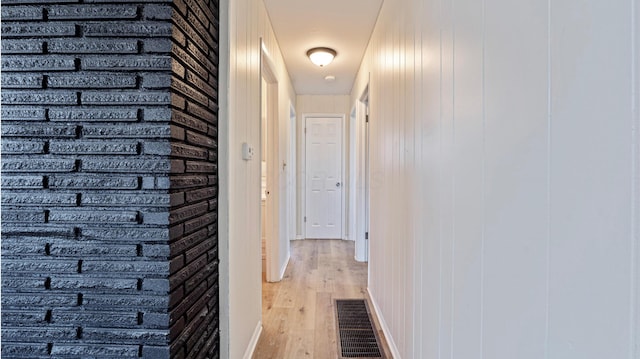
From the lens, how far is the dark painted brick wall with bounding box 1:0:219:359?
114cm

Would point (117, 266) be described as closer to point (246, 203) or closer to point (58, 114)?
point (58, 114)

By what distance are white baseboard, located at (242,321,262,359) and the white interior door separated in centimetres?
320

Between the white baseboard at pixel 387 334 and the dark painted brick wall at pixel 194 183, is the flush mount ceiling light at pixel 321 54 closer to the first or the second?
the dark painted brick wall at pixel 194 183

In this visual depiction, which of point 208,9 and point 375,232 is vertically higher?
point 208,9

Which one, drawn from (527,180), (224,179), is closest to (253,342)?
(224,179)

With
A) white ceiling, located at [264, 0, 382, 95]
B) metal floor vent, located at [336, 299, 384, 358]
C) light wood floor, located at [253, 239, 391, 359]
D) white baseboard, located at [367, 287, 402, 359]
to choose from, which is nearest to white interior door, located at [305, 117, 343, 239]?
light wood floor, located at [253, 239, 391, 359]

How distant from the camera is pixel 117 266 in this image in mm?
1146

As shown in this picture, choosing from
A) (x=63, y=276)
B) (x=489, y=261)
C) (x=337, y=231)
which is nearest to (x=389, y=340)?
(x=489, y=261)

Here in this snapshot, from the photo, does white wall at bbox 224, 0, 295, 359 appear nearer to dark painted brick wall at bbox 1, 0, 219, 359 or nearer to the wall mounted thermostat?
the wall mounted thermostat

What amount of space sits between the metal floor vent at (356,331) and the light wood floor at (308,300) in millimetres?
51

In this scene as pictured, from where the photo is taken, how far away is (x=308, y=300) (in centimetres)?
299

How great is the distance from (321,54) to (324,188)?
255 cm

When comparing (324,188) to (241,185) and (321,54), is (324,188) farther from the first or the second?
(241,185)

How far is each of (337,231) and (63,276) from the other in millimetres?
4592
